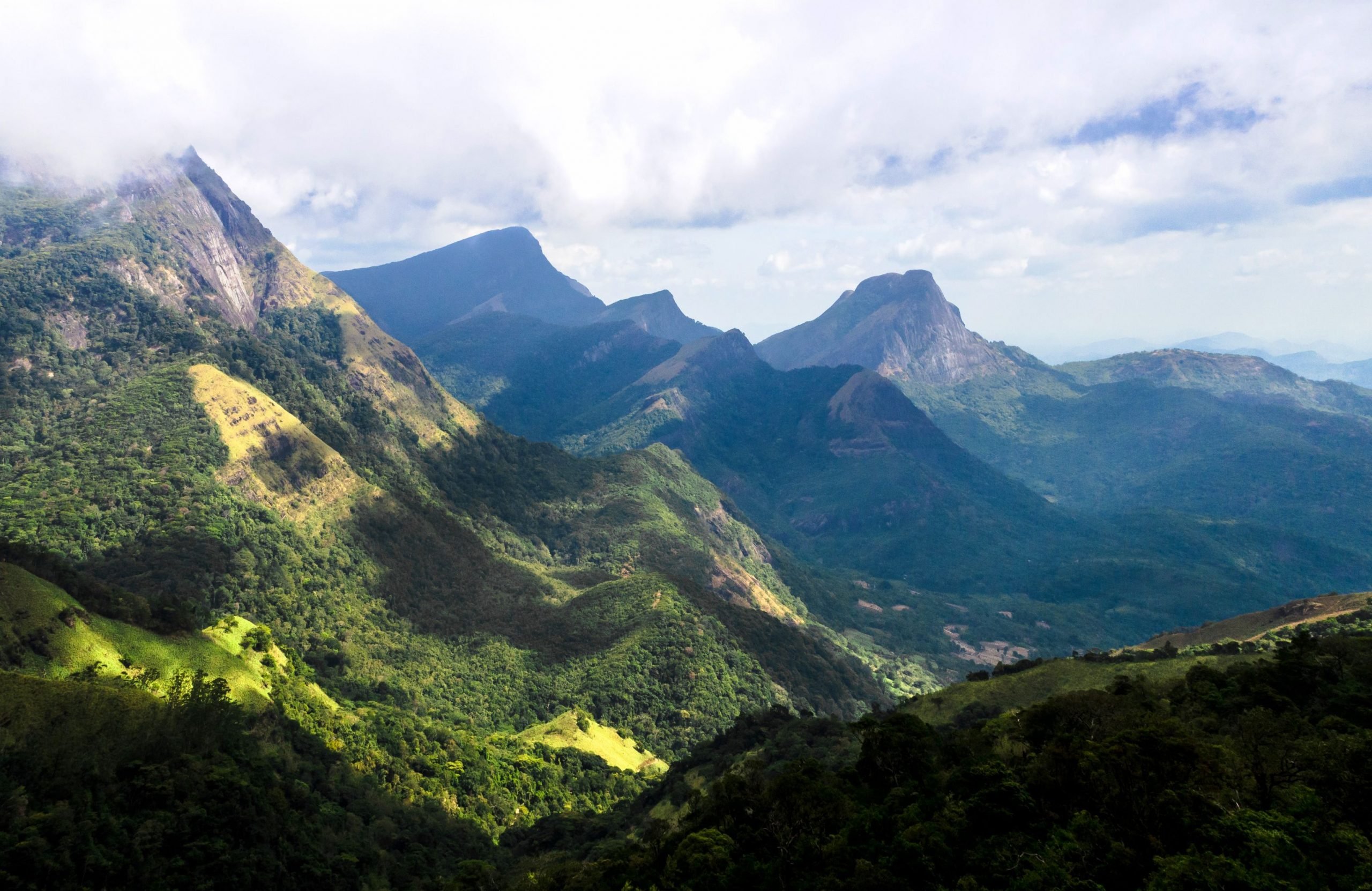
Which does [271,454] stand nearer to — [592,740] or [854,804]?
[592,740]

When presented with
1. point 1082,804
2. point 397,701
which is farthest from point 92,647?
point 1082,804

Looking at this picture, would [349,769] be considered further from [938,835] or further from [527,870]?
[938,835]

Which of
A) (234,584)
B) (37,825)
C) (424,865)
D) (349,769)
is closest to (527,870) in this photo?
(424,865)

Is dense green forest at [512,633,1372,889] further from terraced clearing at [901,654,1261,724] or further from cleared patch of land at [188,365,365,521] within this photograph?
cleared patch of land at [188,365,365,521]

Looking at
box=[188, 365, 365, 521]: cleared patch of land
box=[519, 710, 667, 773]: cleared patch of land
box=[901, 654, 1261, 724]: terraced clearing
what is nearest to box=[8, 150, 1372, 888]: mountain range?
box=[188, 365, 365, 521]: cleared patch of land

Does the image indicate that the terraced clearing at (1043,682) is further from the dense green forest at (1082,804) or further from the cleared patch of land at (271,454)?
the cleared patch of land at (271,454)

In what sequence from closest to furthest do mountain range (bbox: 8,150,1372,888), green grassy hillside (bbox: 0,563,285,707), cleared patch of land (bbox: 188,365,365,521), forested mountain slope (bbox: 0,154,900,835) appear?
mountain range (bbox: 8,150,1372,888)
green grassy hillside (bbox: 0,563,285,707)
forested mountain slope (bbox: 0,154,900,835)
cleared patch of land (bbox: 188,365,365,521)

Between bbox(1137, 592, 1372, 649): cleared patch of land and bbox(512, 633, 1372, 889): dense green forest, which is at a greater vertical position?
bbox(512, 633, 1372, 889): dense green forest

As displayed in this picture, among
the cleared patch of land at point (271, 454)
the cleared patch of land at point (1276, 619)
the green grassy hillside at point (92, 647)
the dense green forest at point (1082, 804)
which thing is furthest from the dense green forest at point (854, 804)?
the cleared patch of land at point (271, 454)

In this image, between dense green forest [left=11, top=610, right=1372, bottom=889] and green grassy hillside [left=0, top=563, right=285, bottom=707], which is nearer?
dense green forest [left=11, top=610, right=1372, bottom=889]

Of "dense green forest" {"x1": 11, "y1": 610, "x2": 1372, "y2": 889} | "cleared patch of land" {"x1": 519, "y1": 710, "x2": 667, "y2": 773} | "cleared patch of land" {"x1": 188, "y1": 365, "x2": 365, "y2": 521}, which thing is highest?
"cleared patch of land" {"x1": 188, "y1": 365, "x2": 365, "y2": 521}

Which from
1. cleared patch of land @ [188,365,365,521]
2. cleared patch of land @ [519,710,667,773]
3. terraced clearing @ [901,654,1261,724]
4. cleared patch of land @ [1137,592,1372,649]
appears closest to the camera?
terraced clearing @ [901,654,1261,724]
